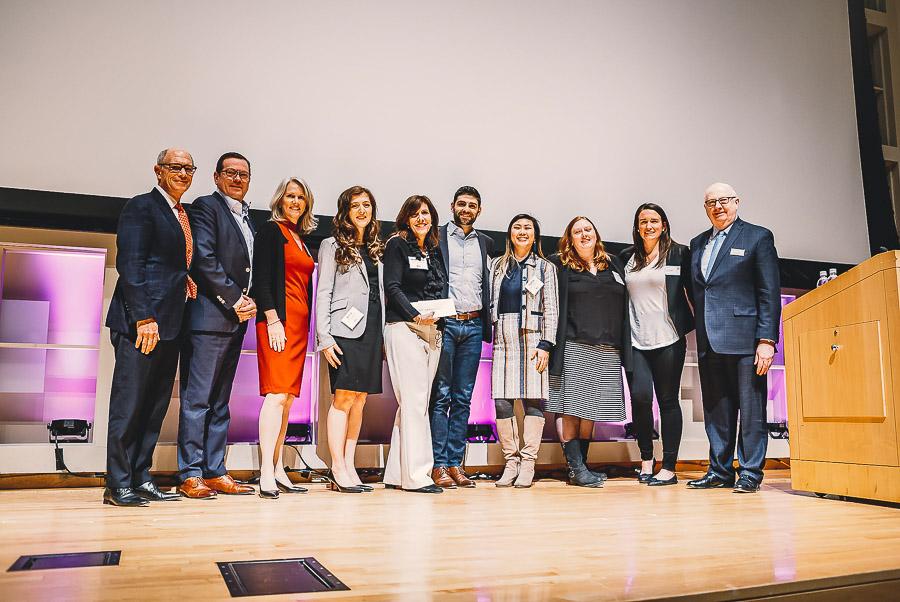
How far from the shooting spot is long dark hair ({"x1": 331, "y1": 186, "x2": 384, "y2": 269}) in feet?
10.6

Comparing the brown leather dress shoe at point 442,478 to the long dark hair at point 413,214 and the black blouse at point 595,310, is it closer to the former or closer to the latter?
the black blouse at point 595,310

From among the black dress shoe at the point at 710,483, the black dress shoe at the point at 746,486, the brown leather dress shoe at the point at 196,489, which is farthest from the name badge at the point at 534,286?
the brown leather dress shoe at the point at 196,489

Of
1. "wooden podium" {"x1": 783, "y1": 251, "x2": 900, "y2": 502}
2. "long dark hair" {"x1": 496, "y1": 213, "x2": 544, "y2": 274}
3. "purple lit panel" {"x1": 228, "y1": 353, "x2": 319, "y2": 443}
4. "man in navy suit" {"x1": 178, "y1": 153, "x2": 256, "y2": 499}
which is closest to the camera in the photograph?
"wooden podium" {"x1": 783, "y1": 251, "x2": 900, "y2": 502}

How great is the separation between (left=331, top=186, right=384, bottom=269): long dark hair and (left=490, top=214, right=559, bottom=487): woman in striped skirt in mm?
694

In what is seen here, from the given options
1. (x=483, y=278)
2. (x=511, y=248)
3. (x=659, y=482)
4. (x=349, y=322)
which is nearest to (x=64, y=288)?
(x=349, y=322)

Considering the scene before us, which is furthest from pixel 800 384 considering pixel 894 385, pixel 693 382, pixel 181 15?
pixel 181 15

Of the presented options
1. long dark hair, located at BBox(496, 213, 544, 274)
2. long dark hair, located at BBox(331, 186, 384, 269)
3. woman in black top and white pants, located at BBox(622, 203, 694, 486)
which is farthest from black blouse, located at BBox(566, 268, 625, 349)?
long dark hair, located at BBox(331, 186, 384, 269)

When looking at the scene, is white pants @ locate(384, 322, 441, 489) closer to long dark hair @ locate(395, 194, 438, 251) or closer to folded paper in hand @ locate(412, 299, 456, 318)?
folded paper in hand @ locate(412, 299, 456, 318)

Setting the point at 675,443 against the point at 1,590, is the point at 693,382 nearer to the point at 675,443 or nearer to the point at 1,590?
the point at 675,443

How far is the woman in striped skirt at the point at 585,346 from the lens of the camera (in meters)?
3.56

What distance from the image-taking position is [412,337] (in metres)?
3.20

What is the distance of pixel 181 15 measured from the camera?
12.2ft

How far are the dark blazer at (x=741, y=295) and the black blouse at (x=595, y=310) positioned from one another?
404mm

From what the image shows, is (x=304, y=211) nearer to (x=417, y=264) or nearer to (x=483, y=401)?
(x=417, y=264)
